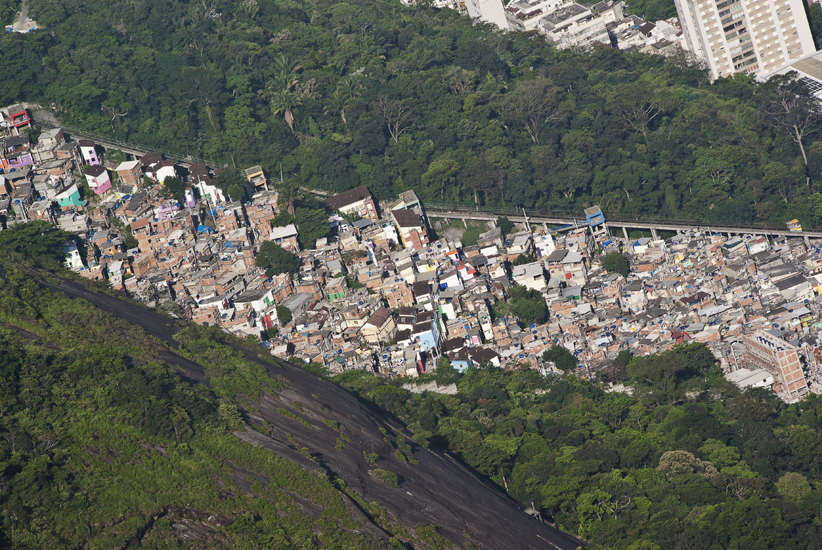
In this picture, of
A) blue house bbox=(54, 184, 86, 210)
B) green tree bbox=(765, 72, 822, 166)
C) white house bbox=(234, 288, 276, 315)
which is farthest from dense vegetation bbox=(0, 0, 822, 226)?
white house bbox=(234, 288, 276, 315)

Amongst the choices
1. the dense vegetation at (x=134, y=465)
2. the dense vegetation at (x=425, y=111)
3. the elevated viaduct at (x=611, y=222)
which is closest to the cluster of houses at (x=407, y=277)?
the elevated viaduct at (x=611, y=222)

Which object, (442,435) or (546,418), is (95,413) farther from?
(546,418)

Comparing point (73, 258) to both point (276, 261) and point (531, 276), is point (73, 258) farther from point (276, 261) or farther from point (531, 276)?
point (531, 276)

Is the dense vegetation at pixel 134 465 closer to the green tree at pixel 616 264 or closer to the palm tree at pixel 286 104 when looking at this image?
the green tree at pixel 616 264

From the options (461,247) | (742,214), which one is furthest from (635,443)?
(742,214)

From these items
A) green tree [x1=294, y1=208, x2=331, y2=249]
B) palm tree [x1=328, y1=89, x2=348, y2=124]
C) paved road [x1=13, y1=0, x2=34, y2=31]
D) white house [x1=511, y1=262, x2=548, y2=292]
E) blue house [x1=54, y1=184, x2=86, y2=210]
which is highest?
paved road [x1=13, y1=0, x2=34, y2=31]

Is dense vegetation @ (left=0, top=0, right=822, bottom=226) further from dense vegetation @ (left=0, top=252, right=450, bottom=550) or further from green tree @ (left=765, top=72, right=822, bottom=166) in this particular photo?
dense vegetation @ (left=0, top=252, right=450, bottom=550)
